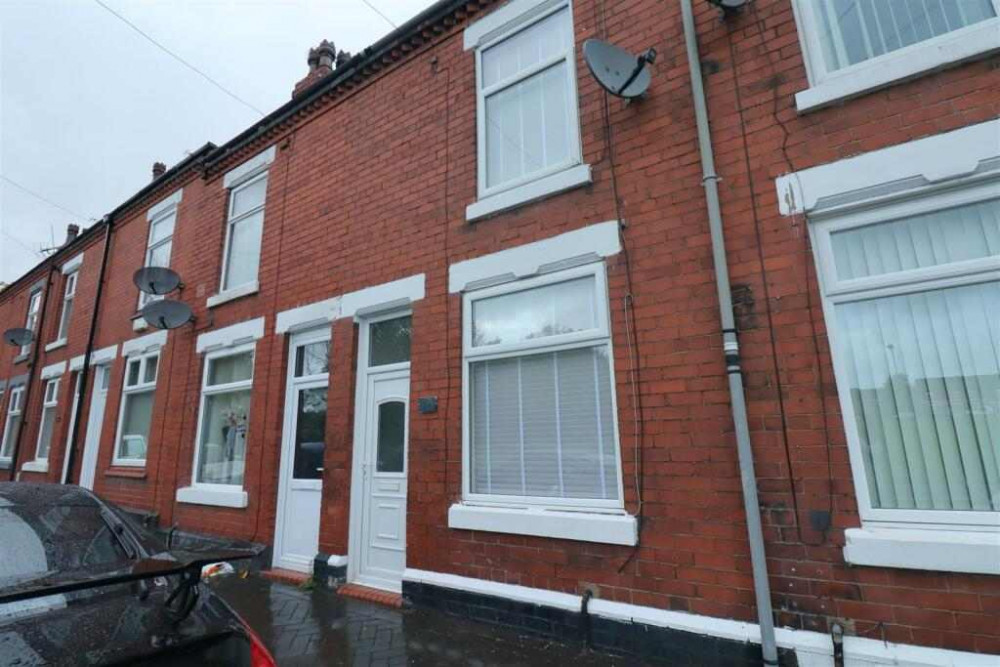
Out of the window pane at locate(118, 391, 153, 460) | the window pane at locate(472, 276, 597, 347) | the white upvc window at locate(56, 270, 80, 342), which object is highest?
the white upvc window at locate(56, 270, 80, 342)

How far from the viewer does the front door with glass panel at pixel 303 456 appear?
5926mm

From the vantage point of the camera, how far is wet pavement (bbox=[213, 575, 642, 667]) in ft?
11.8

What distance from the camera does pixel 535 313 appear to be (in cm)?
450

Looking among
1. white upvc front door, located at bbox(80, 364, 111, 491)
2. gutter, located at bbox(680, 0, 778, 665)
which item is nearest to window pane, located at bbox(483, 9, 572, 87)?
gutter, located at bbox(680, 0, 778, 665)

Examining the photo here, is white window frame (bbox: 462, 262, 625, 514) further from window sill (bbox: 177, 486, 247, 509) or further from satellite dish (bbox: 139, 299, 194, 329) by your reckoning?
satellite dish (bbox: 139, 299, 194, 329)

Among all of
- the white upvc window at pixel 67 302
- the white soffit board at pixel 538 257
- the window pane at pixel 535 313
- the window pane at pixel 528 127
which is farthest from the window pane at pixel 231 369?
the white upvc window at pixel 67 302

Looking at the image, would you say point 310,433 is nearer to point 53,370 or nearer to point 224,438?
point 224,438

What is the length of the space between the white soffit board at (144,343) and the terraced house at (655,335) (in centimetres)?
290

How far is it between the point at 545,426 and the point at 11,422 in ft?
54.0

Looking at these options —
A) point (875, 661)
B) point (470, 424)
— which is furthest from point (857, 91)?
point (470, 424)

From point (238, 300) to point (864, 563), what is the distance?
7.55 m

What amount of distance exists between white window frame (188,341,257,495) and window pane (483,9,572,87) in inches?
184

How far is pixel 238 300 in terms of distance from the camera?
7.35 m

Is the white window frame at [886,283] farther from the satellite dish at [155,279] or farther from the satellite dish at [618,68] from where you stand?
the satellite dish at [155,279]
